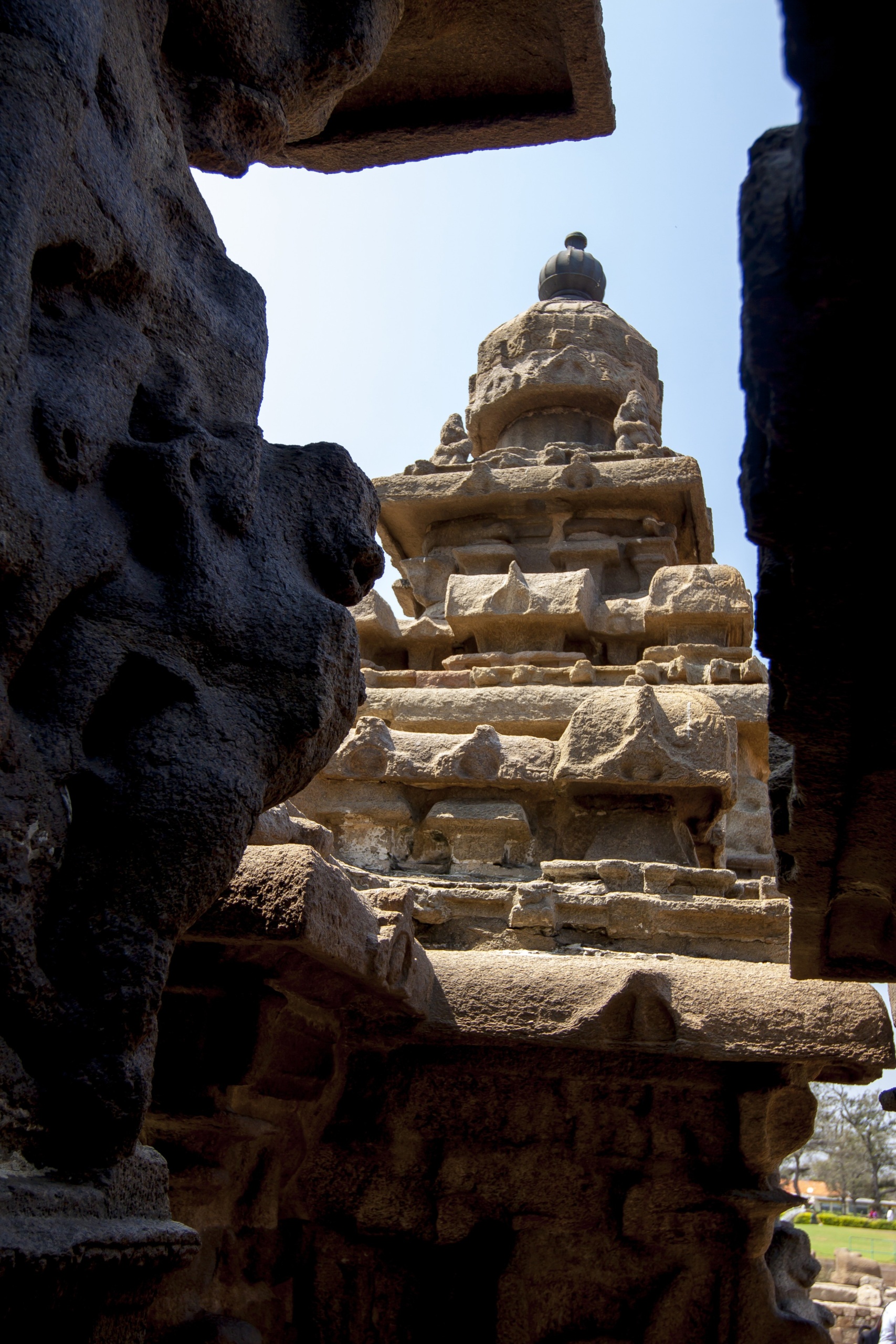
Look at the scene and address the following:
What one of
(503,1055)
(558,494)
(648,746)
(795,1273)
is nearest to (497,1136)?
(503,1055)

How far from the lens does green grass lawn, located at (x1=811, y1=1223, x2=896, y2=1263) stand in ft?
57.0

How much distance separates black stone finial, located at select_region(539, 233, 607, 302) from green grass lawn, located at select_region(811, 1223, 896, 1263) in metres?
12.7

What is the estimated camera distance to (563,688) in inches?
212

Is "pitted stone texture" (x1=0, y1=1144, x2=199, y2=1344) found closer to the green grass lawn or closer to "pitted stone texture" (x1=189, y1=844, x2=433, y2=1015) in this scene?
"pitted stone texture" (x1=189, y1=844, x2=433, y2=1015)

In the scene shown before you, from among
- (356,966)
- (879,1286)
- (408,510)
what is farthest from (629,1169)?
(879,1286)

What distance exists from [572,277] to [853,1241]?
60.4ft

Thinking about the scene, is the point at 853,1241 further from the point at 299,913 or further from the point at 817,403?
the point at 817,403

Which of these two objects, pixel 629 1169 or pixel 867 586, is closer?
pixel 867 586

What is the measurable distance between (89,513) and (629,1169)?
265 cm

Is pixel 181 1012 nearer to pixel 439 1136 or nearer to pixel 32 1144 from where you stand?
pixel 439 1136

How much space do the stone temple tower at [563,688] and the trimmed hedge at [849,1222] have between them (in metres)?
22.1

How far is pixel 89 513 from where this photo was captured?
5.77 ft

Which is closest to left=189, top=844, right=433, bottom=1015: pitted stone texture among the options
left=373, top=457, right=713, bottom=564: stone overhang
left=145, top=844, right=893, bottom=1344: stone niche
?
left=145, top=844, right=893, bottom=1344: stone niche

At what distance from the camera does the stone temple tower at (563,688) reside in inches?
160
